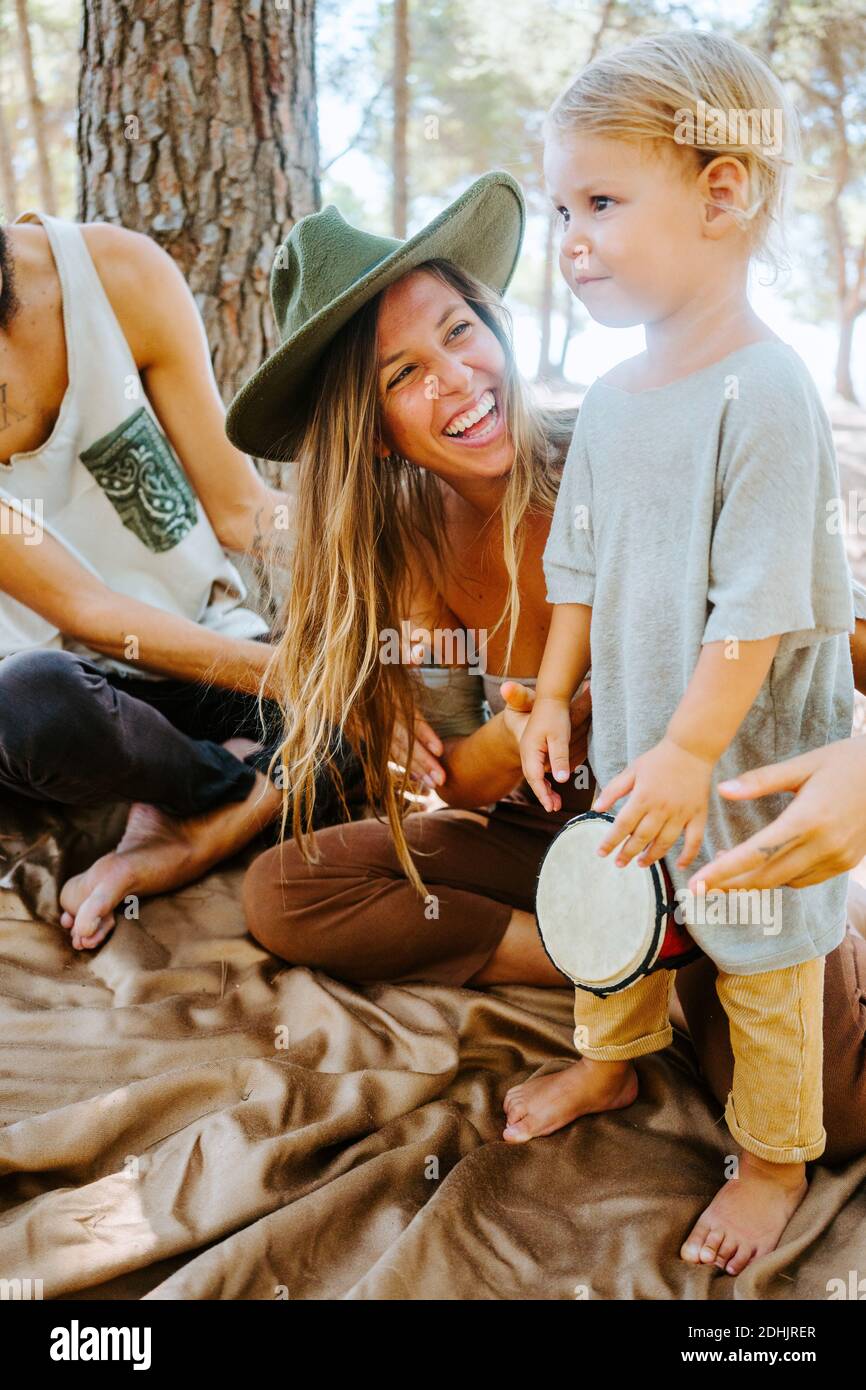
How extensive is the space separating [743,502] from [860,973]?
31.6 inches

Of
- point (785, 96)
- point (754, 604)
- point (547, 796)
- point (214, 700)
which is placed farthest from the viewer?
point (214, 700)

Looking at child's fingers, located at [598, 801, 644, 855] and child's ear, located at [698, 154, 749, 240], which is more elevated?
child's ear, located at [698, 154, 749, 240]

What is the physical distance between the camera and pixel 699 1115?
1768 millimetres

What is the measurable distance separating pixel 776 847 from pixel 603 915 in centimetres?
32

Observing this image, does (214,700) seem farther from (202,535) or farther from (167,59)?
(167,59)

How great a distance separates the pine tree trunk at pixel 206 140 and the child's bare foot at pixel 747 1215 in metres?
2.32

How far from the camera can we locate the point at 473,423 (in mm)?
1781

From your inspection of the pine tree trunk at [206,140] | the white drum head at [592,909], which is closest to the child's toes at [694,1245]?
the white drum head at [592,909]

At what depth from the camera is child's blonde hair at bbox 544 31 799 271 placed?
1322 mm

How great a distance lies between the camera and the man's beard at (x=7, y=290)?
2.35 metres

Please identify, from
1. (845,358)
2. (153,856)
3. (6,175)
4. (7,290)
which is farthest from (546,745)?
(845,358)

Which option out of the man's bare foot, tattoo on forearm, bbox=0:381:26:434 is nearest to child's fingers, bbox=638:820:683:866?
the man's bare foot

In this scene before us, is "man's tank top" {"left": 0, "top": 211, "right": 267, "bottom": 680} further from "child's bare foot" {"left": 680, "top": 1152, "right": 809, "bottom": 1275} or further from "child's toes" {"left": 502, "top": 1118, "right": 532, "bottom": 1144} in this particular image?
"child's bare foot" {"left": 680, "top": 1152, "right": 809, "bottom": 1275}
